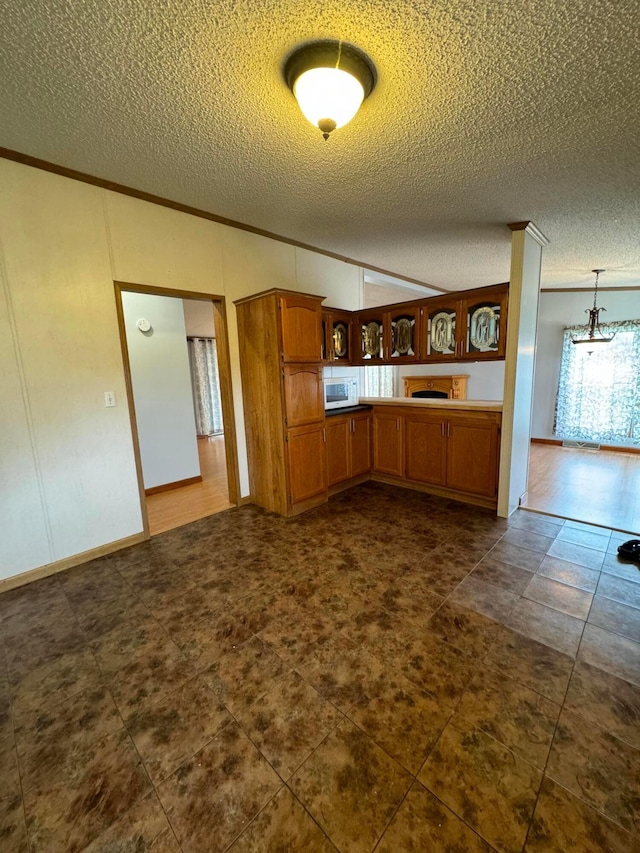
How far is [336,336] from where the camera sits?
14.6 feet

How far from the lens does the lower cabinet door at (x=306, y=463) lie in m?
3.39

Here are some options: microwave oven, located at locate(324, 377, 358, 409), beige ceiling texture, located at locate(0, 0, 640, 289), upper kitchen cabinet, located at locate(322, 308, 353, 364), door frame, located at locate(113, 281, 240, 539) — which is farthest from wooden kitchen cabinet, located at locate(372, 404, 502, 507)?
beige ceiling texture, located at locate(0, 0, 640, 289)

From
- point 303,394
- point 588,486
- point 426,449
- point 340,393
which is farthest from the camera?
point 340,393

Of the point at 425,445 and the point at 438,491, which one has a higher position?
the point at 425,445

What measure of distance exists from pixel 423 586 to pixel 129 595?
1944mm

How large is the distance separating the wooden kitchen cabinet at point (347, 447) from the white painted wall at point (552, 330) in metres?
4.08

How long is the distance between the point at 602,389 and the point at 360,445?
462cm

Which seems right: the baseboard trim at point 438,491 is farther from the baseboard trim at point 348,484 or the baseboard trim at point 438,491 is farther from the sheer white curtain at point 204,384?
the sheer white curtain at point 204,384

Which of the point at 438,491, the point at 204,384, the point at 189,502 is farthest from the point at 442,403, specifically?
the point at 204,384

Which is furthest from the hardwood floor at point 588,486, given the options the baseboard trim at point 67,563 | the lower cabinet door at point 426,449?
the baseboard trim at point 67,563

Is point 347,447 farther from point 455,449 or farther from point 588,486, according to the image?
point 588,486

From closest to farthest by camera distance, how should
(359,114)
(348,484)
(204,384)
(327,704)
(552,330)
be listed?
(327,704)
(359,114)
(348,484)
(552,330)
(204,384)

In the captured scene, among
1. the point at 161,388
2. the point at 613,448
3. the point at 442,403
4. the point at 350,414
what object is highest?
the point at 161,388

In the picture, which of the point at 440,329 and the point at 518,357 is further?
the point at 440,329
